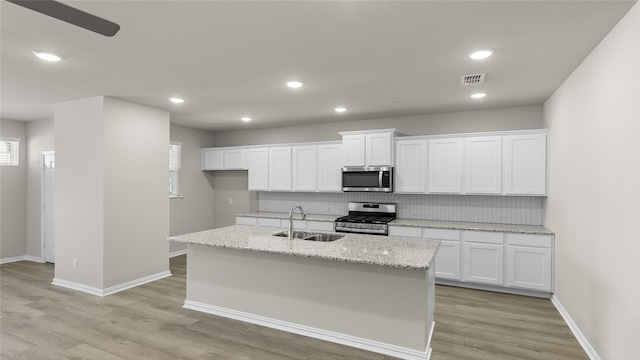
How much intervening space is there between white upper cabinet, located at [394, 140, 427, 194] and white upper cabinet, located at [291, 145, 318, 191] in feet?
4.69

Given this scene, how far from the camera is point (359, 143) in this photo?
5324 millimetres

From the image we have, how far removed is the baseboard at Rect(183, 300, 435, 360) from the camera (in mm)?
2797

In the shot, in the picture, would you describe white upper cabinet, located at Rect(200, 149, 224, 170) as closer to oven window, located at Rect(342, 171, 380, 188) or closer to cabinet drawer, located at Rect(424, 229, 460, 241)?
oven window, located at Rect(342, 171, 380, 188)

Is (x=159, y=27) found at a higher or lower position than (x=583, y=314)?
higher

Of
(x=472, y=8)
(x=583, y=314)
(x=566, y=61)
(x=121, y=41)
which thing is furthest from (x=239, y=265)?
(x=566, y=61)

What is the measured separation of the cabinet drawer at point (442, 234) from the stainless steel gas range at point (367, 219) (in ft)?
1.86

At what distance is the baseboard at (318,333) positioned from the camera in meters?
2.80

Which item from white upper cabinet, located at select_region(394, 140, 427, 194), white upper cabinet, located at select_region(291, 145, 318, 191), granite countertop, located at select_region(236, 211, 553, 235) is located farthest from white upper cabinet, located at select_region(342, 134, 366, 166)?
granite countertop, located at select_region(236, 211, 553, 235)

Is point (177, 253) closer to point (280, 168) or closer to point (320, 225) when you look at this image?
point (280, 168)

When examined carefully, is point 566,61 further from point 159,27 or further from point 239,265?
point 239,265

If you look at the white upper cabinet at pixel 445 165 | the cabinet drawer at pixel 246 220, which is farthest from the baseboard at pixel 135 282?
the white upper cabinet at pixel 445 165

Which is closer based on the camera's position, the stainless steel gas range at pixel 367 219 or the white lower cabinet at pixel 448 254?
the white lower cabinet at pixel 448 254

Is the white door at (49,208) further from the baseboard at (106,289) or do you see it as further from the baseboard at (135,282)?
the baseboard at (135,282)

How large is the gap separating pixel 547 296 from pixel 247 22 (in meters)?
4.56
